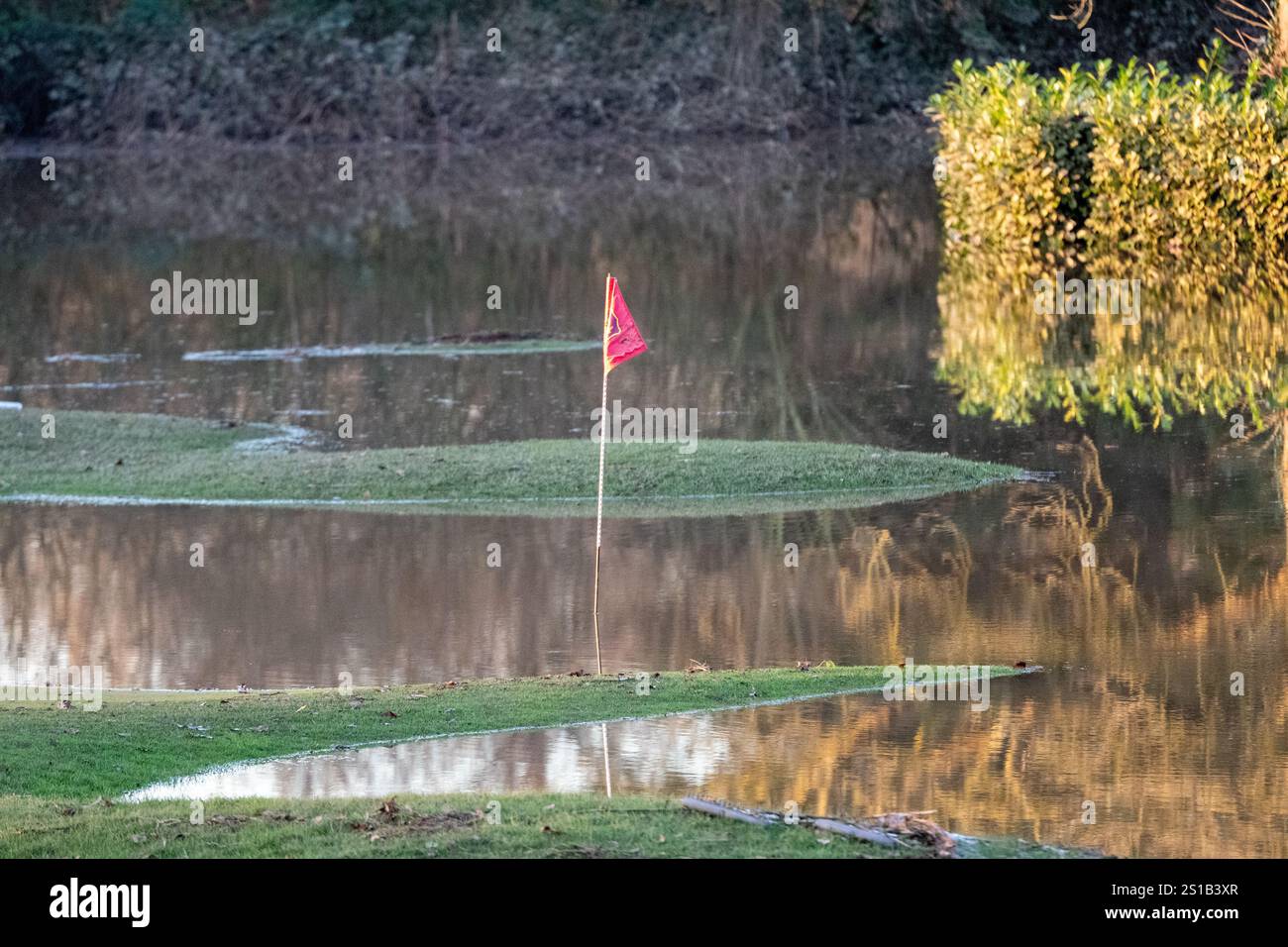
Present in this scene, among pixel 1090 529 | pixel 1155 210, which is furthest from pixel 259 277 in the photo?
pixel 1090 529

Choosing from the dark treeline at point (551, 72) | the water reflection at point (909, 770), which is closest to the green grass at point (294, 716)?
the water reflection at point (909, 770)

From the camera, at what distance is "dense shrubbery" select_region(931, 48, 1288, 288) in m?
31.6

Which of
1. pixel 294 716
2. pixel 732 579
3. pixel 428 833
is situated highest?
pixel 732 579

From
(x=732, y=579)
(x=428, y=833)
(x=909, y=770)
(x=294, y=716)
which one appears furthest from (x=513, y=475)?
(x=428, y=833)

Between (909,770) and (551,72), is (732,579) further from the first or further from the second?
(551,72)

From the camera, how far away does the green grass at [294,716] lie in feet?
32.4

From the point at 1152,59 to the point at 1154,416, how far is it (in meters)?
45.9

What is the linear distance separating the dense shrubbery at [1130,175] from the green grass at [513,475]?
1358 centimetres

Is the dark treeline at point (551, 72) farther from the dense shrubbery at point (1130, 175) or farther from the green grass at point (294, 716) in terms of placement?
the green grass at point (294, 716)

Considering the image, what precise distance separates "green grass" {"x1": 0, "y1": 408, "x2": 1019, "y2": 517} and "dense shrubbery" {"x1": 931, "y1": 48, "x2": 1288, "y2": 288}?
535 inches

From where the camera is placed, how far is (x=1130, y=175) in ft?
109

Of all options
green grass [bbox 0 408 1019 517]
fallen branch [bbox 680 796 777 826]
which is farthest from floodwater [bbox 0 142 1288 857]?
fallen branch [bbox 680 796 777 826]

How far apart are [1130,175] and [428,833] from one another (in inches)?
1080

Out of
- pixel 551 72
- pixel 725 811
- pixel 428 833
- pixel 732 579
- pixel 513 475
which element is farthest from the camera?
pixel 551 72
